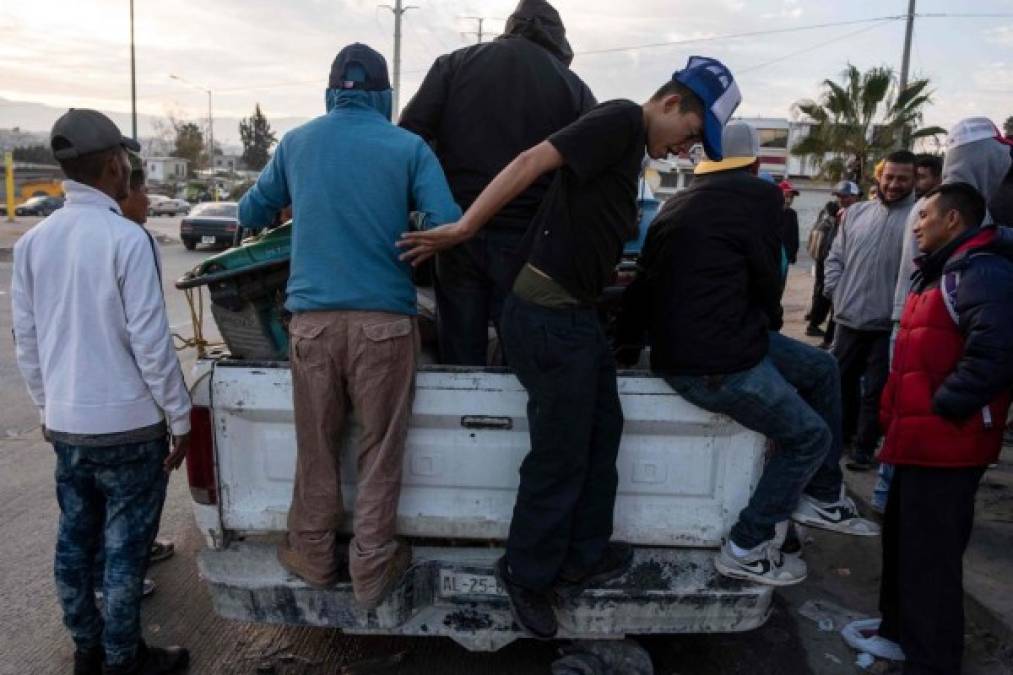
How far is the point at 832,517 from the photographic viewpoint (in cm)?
319

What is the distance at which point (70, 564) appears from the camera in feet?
9.66

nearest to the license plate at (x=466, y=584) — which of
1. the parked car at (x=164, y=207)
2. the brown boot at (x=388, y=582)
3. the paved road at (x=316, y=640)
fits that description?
the brown boot at (x=388, y=582)

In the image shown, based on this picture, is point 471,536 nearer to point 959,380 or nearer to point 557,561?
point 557,561

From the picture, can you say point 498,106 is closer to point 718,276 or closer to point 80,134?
point 718,276

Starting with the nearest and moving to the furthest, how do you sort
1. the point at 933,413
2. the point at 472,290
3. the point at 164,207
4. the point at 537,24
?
the point at 933,413
the point at 472,290
the point at 537,24
the point at 164,207

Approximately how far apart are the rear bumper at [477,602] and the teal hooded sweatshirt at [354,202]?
2.98 ft

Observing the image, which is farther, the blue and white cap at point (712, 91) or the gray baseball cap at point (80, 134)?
the gray baseball cap at point (80, 134)

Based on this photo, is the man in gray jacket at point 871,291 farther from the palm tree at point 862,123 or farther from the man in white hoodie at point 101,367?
the palm tree at point 862,123

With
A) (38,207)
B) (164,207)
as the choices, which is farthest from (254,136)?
(38,207)

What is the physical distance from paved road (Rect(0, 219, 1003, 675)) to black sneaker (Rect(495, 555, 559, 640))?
0.67 metres

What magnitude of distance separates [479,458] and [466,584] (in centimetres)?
43

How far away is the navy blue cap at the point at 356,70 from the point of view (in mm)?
2643

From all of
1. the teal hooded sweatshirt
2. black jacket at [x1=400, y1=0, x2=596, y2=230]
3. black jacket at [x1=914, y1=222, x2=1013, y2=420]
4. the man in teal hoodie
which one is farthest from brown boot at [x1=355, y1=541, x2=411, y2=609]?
black jacket at [x1=914, y1=222, x2=1013, y2=420]

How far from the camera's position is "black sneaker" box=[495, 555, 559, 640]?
261cm
